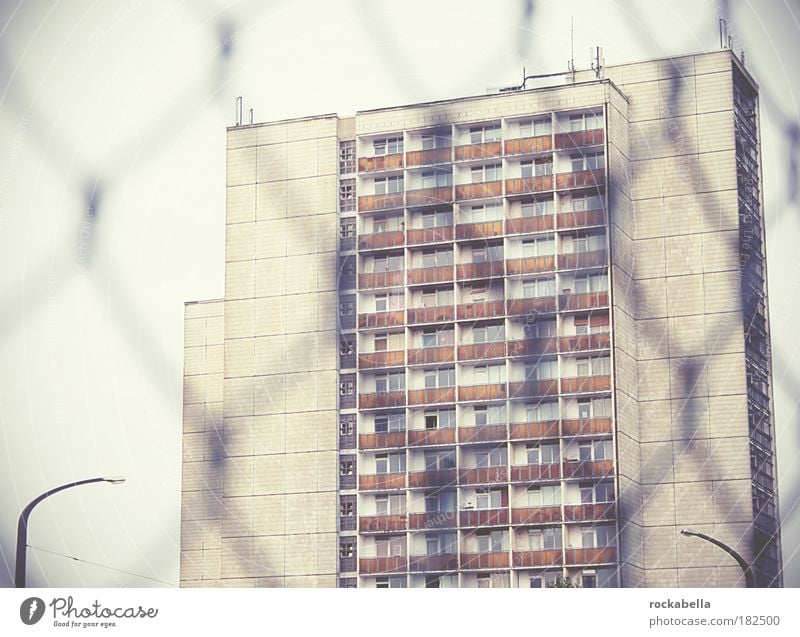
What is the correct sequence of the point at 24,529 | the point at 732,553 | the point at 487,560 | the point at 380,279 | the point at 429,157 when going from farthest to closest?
the point at 429,157
the point at 380,279
the point at 487,560
the point at 24,529
the point at 732,553

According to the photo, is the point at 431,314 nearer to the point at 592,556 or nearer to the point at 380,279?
the point at 380,279

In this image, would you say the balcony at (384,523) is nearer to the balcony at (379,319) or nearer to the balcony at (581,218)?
the balcony at (379,319)

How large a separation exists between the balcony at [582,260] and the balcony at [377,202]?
73cm

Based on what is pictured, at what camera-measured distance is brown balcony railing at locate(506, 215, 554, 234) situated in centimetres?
664

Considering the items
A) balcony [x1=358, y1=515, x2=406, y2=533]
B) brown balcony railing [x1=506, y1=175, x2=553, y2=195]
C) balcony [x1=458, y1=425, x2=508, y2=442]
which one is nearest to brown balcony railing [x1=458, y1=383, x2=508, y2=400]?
balcony [x1=458, y1=425, x2=508, y2=442]

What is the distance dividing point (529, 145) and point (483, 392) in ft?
3.47

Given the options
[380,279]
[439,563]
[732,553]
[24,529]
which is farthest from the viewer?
[380,279]

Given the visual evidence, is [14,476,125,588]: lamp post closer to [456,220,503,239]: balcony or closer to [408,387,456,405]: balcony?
[408,387,456,405]: balcony

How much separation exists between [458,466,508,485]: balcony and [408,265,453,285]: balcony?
763 mm

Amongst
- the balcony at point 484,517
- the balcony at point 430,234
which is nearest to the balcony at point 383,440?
the balcony at point 484,517

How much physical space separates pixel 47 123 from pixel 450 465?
6.50 ft

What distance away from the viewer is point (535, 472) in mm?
6527

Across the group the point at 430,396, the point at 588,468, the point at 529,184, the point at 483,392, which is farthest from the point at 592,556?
the point at 529,184
